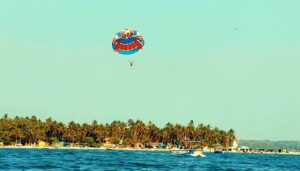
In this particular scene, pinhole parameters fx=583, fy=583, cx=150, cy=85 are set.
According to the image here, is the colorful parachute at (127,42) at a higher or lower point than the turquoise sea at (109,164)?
higher

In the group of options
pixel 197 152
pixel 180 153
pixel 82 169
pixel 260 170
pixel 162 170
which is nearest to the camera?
pixel 82 169

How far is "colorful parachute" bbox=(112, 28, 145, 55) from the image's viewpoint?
287 feet

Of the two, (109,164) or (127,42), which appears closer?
(127,42)

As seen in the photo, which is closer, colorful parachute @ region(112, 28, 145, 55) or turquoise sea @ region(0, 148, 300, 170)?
turquoise sea @ region(0, 148, 300, 170)

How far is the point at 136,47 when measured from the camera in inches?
3455

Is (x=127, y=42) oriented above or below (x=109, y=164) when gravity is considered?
above

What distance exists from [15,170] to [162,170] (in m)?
23.0

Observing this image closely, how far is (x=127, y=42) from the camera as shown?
8781 cm

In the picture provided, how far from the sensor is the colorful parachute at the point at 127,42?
87625 mm

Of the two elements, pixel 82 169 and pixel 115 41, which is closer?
pixel 82 169

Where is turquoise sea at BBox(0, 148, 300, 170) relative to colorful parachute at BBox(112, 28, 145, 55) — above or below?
below

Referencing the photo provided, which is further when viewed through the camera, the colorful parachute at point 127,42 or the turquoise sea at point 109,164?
the colorful parachute at point 127,42

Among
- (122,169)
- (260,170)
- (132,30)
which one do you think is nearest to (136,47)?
(132,30)

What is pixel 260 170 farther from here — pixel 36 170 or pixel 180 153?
pixel 180 153
